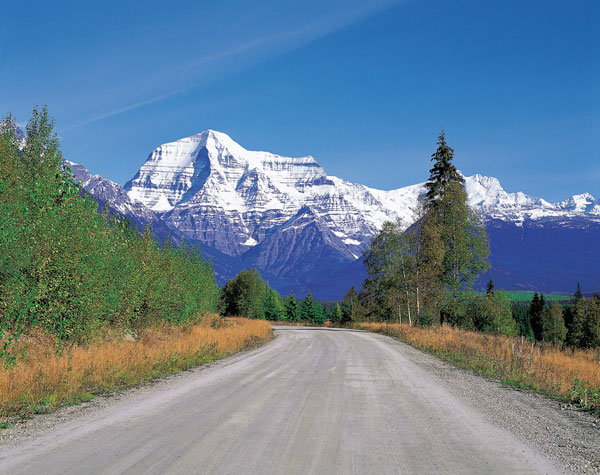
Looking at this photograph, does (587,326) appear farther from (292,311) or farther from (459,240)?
(292,311)

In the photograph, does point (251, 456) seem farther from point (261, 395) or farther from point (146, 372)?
point (146, 372)

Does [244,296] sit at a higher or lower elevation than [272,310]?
higher

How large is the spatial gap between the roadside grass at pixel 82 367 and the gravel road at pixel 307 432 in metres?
0.86

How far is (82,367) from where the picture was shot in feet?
41.6

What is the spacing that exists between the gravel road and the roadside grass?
2.81 feet

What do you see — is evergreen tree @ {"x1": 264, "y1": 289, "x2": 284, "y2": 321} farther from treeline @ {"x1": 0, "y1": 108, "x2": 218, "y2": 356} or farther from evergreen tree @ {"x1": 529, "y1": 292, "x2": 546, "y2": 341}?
treeline @ {"x1": 0, "y1": 108, "x2": 218, "y2": 356}

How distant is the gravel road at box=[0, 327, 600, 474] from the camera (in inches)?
231

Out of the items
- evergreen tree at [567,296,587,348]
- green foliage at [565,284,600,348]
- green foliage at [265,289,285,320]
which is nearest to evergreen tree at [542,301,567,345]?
evergreen tree at [567,296,587,348]

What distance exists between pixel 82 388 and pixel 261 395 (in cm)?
458

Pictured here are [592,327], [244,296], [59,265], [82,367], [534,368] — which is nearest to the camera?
[82,367]

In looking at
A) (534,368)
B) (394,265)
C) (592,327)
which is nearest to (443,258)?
(394,265)

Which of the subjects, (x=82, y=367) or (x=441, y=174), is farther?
(x=441, y=174)

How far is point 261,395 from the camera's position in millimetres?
10586

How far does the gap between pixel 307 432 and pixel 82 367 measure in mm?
8017
